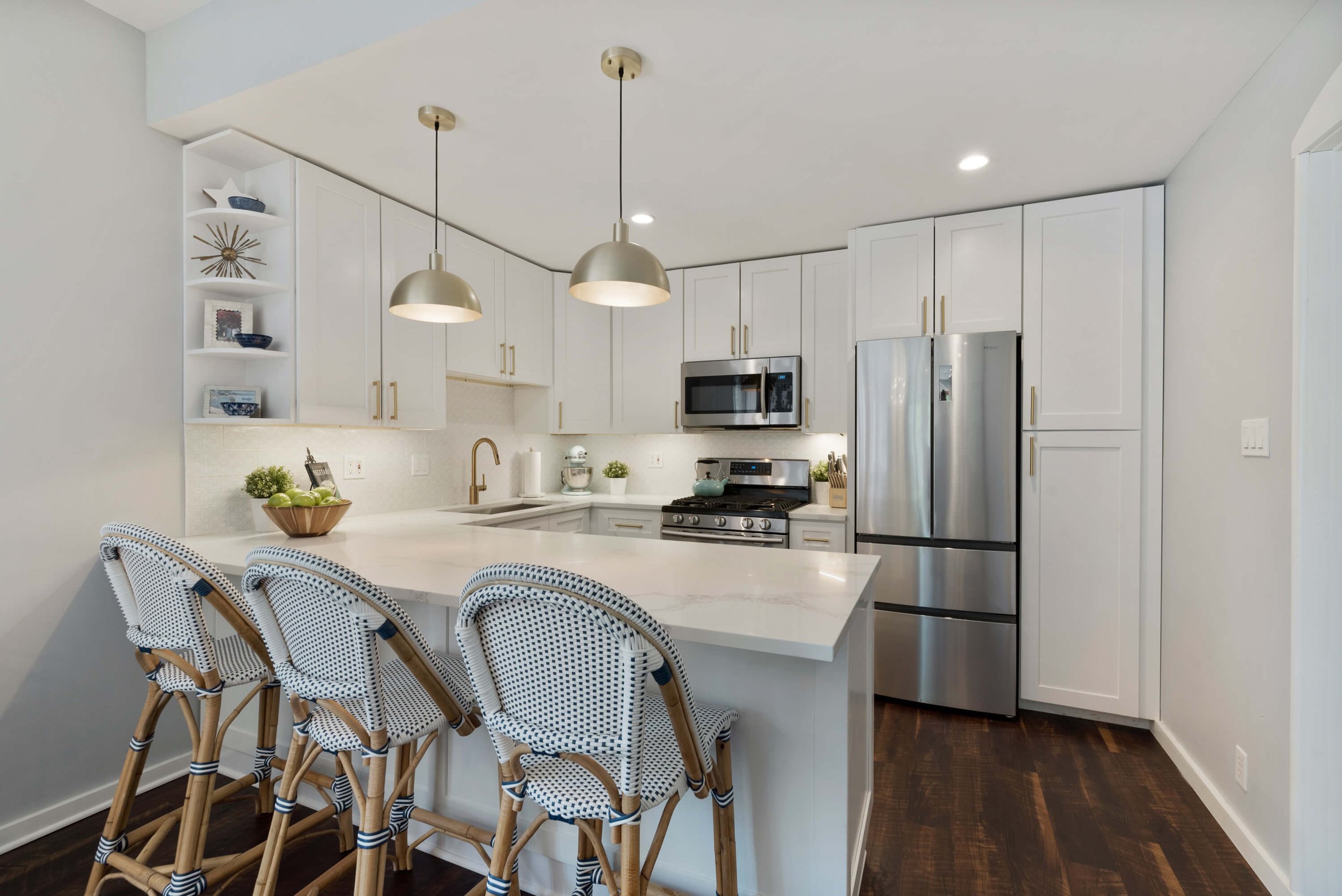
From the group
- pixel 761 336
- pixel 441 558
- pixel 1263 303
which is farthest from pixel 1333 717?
pixel 761 336

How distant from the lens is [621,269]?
66.9 inches

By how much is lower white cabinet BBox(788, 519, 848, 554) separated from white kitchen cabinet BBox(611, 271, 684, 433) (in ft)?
3.31

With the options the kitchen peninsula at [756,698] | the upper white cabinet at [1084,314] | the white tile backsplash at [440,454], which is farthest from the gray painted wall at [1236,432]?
the white tile backsplash at [440,454]

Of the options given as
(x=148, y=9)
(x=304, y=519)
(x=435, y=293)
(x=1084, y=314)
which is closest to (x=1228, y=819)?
(x=1084, y=314)

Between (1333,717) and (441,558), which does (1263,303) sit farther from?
(441,558)

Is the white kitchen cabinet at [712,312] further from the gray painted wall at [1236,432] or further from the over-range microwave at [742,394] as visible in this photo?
the gray painted wall at [1236,432]

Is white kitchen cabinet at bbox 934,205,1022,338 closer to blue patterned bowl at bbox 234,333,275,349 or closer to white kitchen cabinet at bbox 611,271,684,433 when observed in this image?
white kitchen cabinet at bbox 611,271,684,433

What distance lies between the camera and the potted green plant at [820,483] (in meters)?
3.84

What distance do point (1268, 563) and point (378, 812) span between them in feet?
7.73

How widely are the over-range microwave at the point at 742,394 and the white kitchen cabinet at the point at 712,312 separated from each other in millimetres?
77

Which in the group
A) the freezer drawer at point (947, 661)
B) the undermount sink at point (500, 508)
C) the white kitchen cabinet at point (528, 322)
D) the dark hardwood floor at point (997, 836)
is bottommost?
the dark hardwood floor at point (997, 836)

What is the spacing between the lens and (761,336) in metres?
3.71

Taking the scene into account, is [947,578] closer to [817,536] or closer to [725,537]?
[817,536]

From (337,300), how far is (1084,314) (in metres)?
3.17
